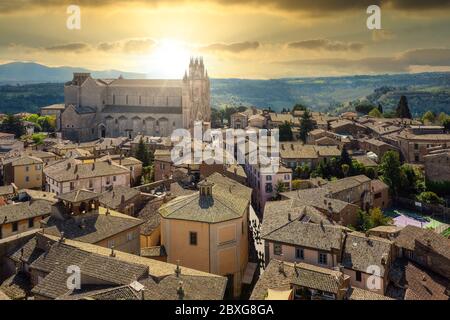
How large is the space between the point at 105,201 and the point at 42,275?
38.6 feet

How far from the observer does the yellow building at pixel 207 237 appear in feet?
62.7

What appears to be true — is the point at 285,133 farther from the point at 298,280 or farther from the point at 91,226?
the point at 298,280

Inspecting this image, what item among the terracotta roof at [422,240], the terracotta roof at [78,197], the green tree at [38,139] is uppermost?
the green tree at [38,139]

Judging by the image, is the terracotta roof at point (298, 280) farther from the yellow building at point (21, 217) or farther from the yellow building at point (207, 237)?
the yellow building at point (21, 217)

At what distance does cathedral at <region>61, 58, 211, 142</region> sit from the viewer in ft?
218

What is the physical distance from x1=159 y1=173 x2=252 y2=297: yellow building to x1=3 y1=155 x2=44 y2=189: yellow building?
2110 centimetres

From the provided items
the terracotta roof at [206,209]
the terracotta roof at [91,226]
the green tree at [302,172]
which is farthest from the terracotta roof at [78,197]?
the green tree at [302,172]

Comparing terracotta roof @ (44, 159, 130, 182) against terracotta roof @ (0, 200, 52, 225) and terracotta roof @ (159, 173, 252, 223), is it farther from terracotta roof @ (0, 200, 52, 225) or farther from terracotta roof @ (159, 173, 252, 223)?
terracotta roof @ (159, 173, 252, 223)

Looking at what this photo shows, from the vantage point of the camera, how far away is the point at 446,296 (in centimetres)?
1908

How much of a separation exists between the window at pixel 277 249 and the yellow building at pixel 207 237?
60.5 inches

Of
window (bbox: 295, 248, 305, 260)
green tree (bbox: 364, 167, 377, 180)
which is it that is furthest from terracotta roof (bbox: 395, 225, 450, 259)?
green tree (bbox: 364, 167, 377, 180)

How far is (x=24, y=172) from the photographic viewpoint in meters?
36.4

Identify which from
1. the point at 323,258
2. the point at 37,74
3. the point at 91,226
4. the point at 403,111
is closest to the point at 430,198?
the point at 323,258
